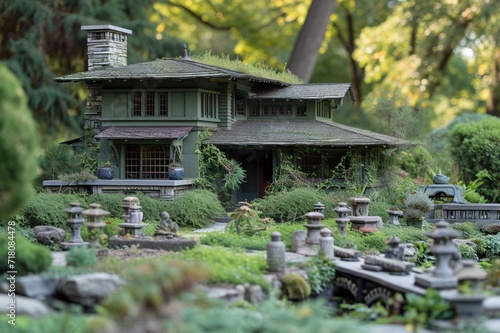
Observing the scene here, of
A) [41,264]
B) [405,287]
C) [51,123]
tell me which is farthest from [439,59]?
[41,264]

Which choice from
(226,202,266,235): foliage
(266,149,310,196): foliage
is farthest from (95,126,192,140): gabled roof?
(226,202,266,235): foliage

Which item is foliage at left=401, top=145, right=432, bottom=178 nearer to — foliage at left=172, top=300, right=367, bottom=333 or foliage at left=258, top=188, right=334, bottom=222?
foliage at left=258, top=188, right=334, bottom=222

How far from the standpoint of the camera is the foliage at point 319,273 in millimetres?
19750

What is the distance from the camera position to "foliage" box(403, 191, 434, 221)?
27188mm

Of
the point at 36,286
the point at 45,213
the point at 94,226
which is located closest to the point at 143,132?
the point at 45,213

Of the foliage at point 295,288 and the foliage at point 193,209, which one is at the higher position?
the foliage at point 193,209

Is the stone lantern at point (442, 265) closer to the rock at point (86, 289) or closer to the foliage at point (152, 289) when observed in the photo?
the foliage at point (152, 289)

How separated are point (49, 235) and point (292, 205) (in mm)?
8291

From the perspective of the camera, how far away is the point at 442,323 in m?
15.6

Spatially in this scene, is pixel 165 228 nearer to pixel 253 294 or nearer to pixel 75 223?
pixel 75 223

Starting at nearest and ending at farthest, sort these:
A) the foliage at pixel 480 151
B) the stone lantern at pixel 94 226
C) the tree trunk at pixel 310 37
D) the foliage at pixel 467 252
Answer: the stone lantern at pixel 94 226 → the foliage at pixel 467 252 → the foliage at pixel 480 151 → the tree trunk at pixel 310 37

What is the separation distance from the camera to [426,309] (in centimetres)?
1634

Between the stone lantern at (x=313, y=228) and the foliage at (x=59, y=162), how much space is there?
11421mm

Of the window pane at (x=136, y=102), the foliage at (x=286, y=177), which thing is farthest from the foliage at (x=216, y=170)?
the window pane at (x=136, y=102)
